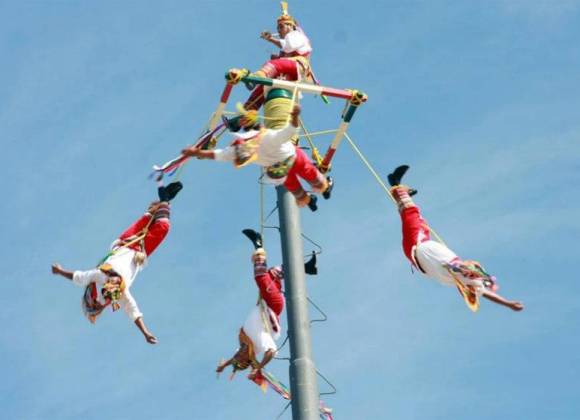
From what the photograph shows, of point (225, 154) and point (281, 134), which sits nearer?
point (225, 154)

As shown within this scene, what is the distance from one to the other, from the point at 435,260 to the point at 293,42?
121 inches

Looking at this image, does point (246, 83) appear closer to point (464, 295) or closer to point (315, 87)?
point (315, 87)

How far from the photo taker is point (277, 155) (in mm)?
13234

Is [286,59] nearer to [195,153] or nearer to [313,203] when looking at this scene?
[313,203]

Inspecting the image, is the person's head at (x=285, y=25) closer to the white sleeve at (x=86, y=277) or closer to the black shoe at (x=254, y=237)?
the black shoe at (x=254, y=237)

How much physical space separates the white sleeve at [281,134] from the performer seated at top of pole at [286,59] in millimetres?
1065

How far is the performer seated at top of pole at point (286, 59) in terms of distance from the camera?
14.4 metres

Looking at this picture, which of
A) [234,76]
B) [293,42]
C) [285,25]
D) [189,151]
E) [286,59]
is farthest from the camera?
[285,25]

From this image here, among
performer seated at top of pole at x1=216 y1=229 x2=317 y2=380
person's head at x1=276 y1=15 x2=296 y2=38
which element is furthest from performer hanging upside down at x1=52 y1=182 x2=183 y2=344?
person's head at x1=276 y1=15 x2=296 y2=38

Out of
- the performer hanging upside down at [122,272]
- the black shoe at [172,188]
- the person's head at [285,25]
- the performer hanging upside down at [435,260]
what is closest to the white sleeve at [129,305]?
the performer hanging upside down at [122,272]

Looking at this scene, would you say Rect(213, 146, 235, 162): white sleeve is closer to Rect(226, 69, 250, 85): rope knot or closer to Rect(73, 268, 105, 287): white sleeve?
Rect(226, 69, 250, 85): rope knot

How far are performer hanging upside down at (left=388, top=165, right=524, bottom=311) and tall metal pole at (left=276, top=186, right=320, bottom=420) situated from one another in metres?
1.14

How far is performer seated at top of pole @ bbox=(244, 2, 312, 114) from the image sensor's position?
14414 millimetres

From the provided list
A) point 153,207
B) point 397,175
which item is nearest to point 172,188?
point 153,207
